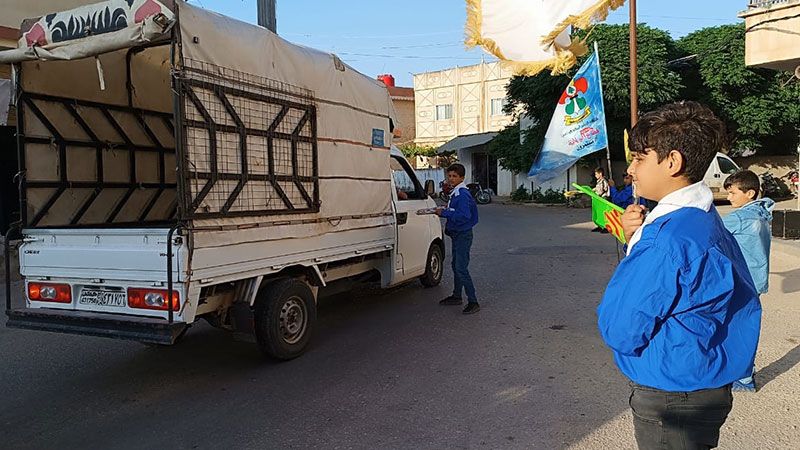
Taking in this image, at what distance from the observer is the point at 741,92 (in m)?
23.8

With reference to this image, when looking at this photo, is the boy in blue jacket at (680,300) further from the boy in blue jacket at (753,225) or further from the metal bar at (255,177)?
the metal bar at (255,177)

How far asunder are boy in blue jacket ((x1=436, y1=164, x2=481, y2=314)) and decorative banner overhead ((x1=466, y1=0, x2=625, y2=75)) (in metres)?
1.43

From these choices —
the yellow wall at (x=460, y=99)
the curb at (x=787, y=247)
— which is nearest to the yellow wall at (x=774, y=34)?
the curb at (x=787, y=247)

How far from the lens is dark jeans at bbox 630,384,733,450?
5.89 feet

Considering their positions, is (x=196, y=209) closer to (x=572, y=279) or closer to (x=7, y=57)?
(x=7, y=57)

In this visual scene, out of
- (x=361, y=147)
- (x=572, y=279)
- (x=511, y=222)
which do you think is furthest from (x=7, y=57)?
(x=511, y=222)

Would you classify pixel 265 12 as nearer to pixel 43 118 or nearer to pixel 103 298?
pixel 43 118

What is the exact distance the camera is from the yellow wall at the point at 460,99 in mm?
39750

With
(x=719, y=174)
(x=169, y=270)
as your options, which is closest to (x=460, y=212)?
(x=169, y=270)

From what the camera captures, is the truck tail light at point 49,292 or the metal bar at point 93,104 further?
the metal bar at point 93,104

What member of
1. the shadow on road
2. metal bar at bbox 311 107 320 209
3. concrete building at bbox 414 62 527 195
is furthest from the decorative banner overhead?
concrete building at bbox 414 62 527 195

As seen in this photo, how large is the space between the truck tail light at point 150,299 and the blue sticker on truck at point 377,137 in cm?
327

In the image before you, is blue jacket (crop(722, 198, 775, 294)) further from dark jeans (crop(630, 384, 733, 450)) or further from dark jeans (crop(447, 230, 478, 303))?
dark jeans (crop(630, 384, 733, 450))

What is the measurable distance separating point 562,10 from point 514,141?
20060 mm
